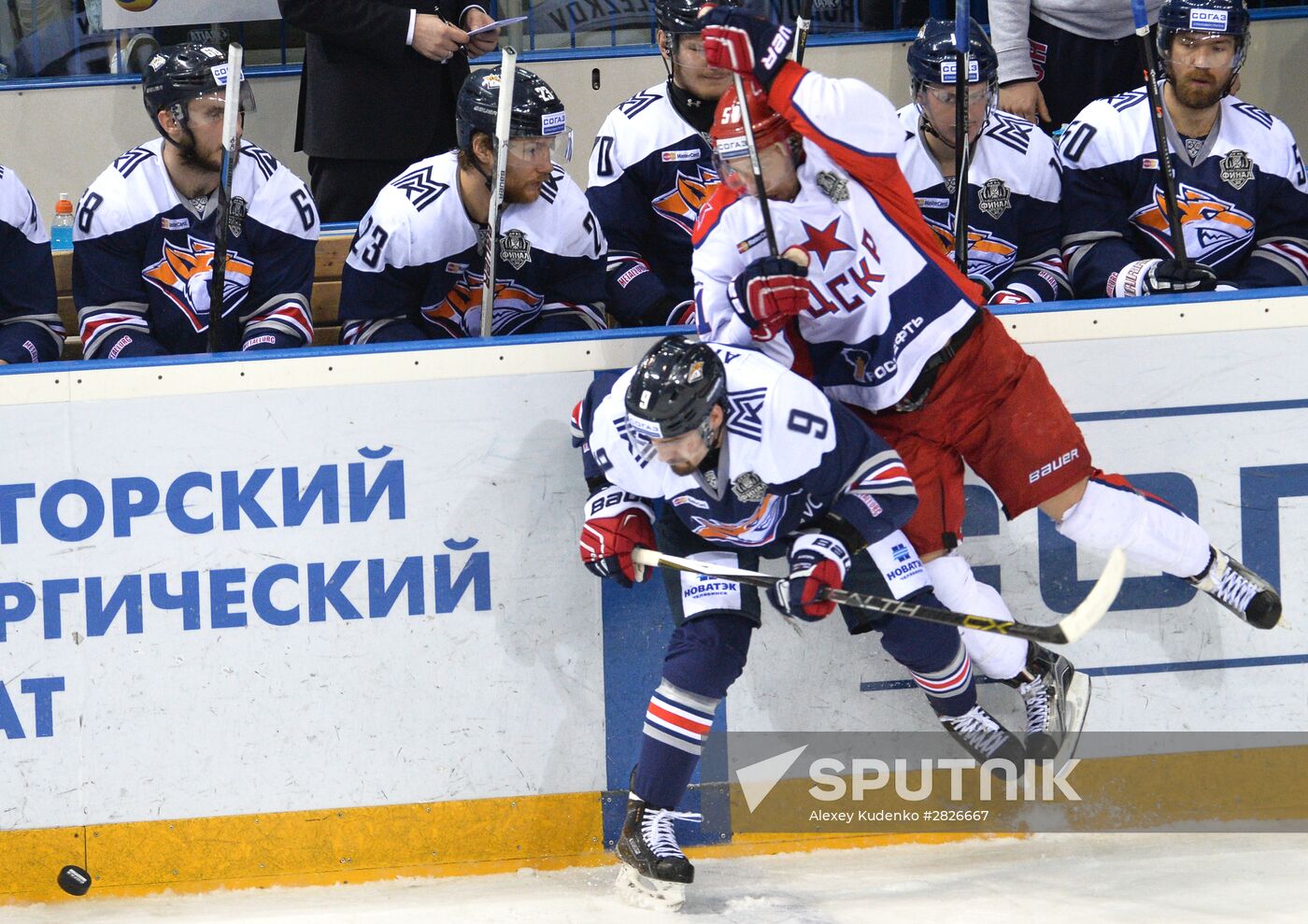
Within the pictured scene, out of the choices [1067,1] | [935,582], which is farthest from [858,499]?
[1067,1]

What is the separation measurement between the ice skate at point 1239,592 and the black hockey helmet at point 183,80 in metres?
2.25

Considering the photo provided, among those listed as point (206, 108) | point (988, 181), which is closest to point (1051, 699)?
point (988, 181)

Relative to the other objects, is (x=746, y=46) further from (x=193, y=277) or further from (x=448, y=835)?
(x=448, y=835)

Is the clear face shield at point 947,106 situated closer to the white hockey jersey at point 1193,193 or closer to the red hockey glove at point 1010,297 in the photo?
the white hockey jersey at point 1193,193

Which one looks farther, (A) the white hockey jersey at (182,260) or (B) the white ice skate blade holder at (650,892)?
(A) the white hockey jersey at (182,260)

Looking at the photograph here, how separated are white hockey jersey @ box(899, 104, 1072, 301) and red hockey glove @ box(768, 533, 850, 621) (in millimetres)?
1053

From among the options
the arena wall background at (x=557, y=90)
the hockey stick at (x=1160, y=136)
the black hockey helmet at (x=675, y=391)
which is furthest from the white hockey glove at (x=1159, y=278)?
the arena wall background at (x=557, y=90)

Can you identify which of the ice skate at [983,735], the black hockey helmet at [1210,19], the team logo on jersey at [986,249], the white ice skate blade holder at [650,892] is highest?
the black hockey helmet at [1210,19]

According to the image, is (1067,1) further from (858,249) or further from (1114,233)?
(858,249)

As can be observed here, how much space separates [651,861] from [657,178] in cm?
164

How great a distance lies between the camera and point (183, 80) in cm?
360

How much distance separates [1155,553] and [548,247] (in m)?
1.48

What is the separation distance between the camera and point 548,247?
3730 mm

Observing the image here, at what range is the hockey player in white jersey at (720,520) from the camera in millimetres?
2934
